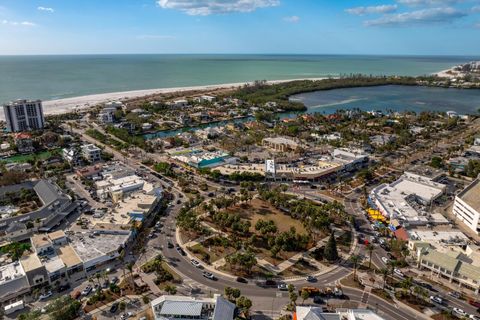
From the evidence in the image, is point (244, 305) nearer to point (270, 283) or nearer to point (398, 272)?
point (270, 283)

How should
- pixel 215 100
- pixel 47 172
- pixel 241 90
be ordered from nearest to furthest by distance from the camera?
pixel 47 172 < pixel 215 100 < pixel 241 90

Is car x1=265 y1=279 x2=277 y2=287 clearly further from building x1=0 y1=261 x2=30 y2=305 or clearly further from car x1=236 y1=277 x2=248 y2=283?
building x1=0 y1=261 x2=30 y2=305

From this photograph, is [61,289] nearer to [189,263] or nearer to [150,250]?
[150,250]

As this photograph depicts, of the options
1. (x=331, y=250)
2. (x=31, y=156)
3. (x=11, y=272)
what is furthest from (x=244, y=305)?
(x=31, y=156)

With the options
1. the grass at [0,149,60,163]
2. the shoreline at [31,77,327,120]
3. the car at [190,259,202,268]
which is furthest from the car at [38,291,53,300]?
the shoreline at [31,77,327,120]

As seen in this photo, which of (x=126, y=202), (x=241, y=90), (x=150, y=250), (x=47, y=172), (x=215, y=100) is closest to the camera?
(x=150, y=250)

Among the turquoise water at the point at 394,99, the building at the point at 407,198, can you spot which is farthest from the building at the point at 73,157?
the turquoise water at the point at 394,99

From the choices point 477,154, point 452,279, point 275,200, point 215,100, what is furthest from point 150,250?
point 215,100
